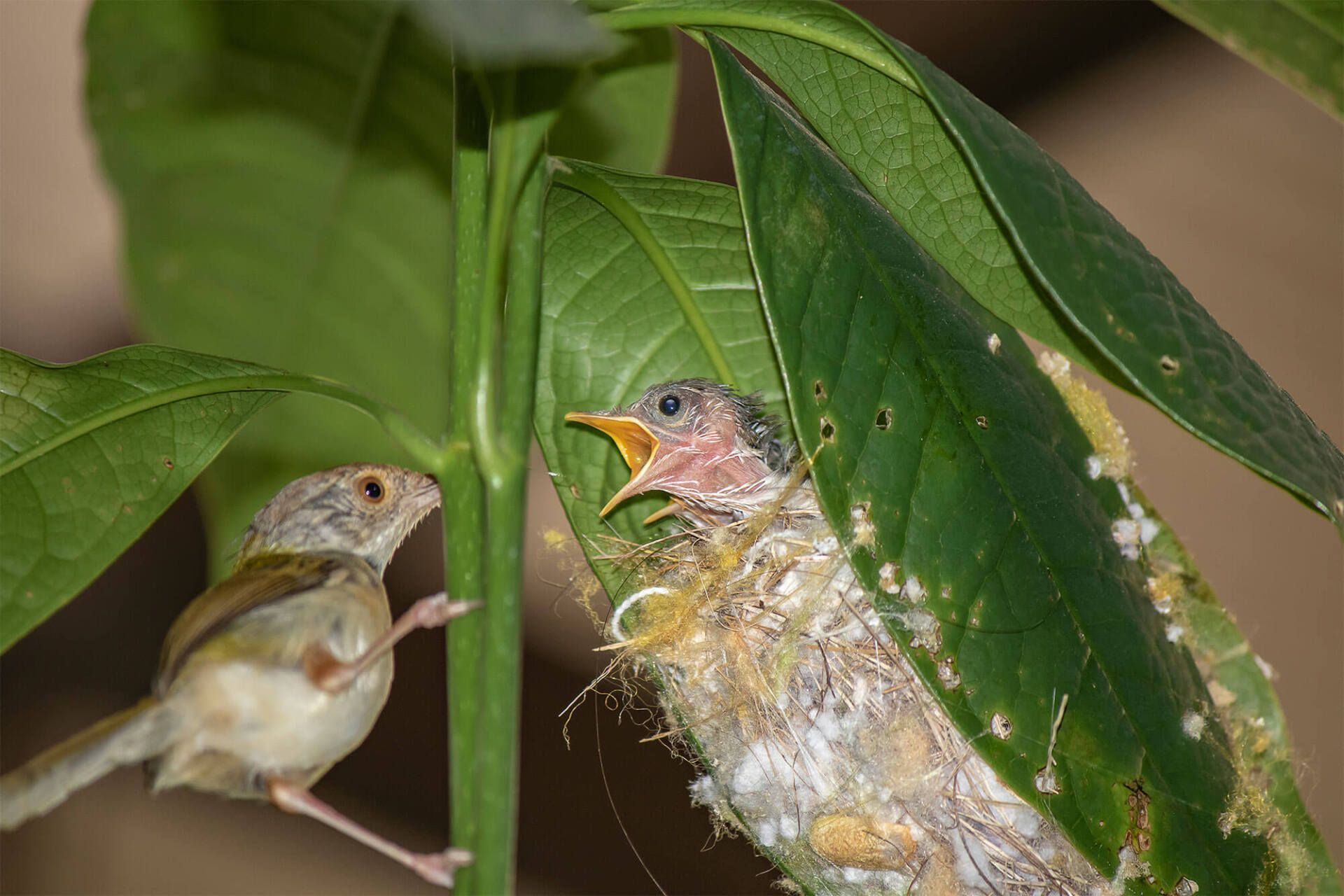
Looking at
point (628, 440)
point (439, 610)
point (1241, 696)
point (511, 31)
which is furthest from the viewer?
point (628, 440)

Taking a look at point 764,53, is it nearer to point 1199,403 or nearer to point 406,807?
point 1199,403

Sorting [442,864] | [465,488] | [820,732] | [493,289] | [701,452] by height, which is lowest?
[442,864]

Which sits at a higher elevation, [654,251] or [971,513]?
[654,251]

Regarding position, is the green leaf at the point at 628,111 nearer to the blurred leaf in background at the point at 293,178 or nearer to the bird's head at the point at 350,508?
the blurred leaf in background at the point at 293,178

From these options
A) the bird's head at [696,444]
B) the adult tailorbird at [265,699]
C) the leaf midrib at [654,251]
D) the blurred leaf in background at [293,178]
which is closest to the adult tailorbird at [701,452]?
the bird's head at [696,444]

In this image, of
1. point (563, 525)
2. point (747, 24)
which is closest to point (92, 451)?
point (747, 24)

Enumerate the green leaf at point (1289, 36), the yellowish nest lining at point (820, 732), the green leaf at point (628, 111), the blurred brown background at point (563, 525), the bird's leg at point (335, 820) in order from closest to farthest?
the green leaf at point (1289, 36), the bird's leg at point (335, 820), the yellowish nest lining at point (820, 732), the green leaf at point (628, 111), the blurred brown background at point (563, 525)

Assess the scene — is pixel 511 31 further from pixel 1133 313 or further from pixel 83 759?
pixel 83 759
